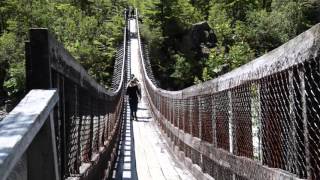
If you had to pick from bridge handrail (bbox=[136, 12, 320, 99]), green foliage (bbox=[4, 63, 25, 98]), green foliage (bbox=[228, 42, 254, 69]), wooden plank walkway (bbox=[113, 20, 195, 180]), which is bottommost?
wooden plank walkway (bbox=[113, 20, 195, 180])

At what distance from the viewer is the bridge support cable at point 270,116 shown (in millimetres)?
3170

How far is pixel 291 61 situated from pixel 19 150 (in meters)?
1.92

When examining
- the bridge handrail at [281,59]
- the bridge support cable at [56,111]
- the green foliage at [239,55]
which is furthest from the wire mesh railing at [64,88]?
the green foliage at [239,55]

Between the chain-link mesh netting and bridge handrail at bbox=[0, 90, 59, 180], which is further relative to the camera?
the chain-link mesh netting

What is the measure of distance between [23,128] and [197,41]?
187 feet

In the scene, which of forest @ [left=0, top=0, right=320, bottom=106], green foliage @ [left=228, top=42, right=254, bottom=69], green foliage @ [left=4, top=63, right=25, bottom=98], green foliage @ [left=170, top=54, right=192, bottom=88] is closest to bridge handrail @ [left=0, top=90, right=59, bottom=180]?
forest @ [left=0, top=0, right=320, bottom=106]

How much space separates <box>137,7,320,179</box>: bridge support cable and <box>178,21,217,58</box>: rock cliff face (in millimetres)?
50988

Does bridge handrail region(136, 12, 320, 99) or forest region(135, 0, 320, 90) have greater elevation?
forest region(135, 0, 320, 90)

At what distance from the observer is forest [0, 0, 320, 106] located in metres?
56.6

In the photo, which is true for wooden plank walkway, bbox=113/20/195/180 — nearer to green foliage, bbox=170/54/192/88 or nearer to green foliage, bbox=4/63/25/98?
green foliage, bbox=170/54/192/88

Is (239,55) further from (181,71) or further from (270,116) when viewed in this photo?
(270,116)

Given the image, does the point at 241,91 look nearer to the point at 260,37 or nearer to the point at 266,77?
the point at 266,77

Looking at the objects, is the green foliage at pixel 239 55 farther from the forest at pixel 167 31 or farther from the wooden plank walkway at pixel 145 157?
the wooden plank walkway at pixel 145 157

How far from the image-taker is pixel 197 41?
5862cm
